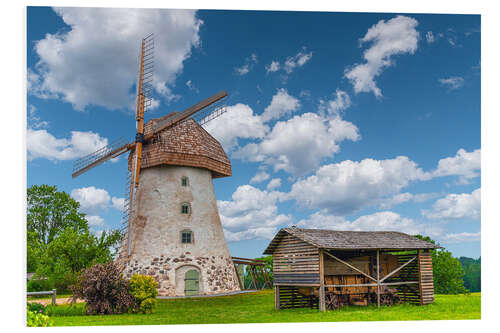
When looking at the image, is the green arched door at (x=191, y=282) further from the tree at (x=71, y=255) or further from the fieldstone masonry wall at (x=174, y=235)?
the tree at (x=71, y=255)

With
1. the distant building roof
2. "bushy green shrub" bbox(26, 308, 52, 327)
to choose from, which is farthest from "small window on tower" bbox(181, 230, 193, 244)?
"bushy green shrub" bbox(26, 308, 52, 327)

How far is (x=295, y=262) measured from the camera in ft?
56.2

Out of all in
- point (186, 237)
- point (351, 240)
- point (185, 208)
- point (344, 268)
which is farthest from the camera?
point (185, 208)

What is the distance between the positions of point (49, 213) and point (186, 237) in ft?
43.3

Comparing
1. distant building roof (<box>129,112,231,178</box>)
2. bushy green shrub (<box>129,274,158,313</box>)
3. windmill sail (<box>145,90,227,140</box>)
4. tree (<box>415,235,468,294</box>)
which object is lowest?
tree (<box>415,235,468,294</box>)

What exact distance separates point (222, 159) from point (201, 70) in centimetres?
852

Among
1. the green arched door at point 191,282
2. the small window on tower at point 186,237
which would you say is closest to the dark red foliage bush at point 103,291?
the green arched door at point 191,282

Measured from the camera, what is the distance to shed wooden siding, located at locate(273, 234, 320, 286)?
16438mm

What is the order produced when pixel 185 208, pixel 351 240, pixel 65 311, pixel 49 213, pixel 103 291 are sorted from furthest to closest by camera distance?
pixel 49 213, pixel 185 208, pixel 351 240, pixel 65 311, pixel 103 291

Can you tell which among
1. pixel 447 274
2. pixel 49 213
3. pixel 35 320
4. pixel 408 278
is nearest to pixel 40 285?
pixel 49 213

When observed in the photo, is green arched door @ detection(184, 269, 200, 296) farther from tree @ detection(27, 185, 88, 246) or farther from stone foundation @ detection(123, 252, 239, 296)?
tree @ detection(27, 185, 88, 246)

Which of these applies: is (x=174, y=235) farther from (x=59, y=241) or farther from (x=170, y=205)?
(x=59, y=241)

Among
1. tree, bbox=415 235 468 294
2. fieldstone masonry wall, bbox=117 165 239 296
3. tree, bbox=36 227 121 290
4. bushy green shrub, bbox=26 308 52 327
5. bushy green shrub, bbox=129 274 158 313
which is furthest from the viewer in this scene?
tree, bbox=415 235 468 294

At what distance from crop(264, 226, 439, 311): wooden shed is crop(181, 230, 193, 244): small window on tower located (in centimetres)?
684
